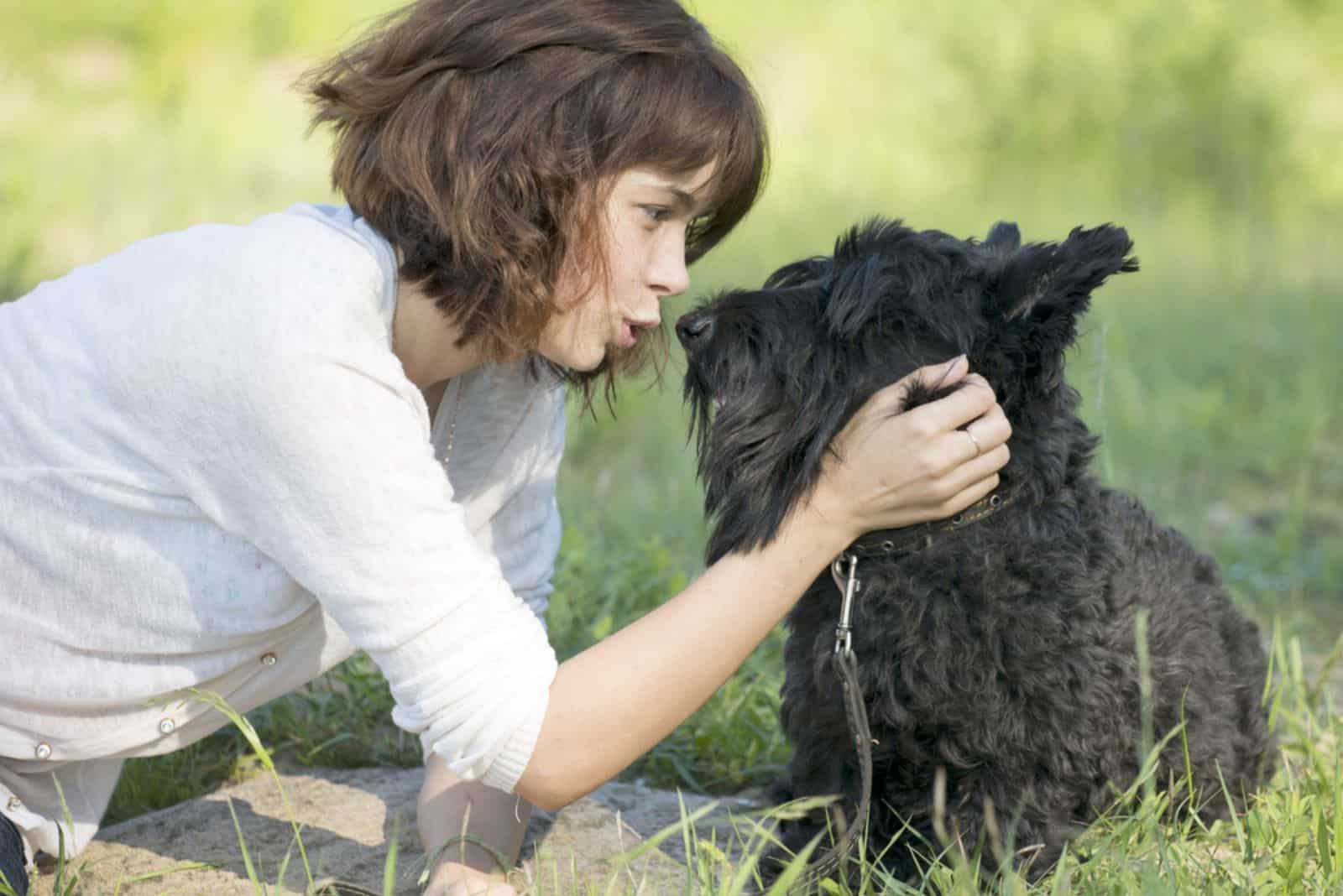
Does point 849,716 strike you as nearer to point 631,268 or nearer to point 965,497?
point 965,497

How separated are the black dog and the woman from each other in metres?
0.10

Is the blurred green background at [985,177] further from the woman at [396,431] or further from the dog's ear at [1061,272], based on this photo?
the dog's ear at [1061,272]

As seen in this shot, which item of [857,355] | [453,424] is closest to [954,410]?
[857,355]

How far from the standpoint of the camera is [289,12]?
13.0m

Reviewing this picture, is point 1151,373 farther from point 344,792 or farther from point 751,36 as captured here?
point 751,36

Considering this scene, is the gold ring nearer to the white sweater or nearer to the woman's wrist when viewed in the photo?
the woman's wrist

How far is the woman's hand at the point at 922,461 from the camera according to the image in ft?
7.63

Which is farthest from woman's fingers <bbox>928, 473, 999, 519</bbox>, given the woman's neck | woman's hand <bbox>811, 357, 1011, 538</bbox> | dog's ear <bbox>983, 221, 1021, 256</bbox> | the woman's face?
the woman's neck

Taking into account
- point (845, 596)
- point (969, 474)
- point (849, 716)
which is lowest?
point (849, 716)

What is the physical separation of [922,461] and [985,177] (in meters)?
10.1

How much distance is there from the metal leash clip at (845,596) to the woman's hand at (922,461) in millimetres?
106

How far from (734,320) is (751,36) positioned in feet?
35.8

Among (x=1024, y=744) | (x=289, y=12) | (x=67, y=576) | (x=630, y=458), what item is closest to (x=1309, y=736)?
(x=1024, y=744)

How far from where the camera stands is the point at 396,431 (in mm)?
2283
